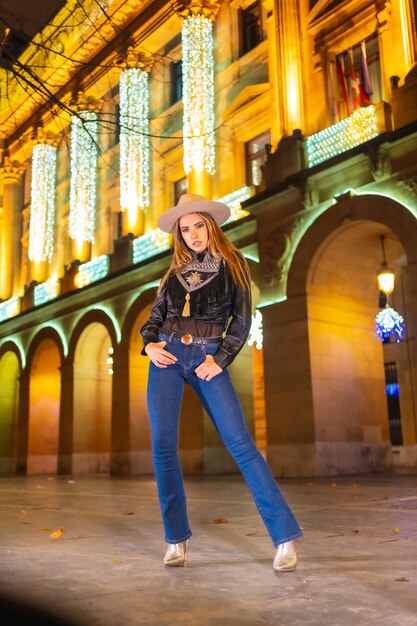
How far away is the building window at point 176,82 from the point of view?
85.2ft

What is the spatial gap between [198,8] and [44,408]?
57.1 ft

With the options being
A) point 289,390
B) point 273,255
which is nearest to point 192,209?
point 289,390

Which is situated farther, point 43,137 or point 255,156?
point 43,137

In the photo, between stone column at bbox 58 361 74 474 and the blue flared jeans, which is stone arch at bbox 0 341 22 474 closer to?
stone column at bbox 58 361 74 474

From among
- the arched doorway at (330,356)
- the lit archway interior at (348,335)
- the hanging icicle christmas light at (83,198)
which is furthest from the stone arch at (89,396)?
the lit archway interior at (348,335)

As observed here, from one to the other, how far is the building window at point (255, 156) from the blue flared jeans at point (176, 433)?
1844cm

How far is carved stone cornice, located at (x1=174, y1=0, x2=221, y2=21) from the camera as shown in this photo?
2286 cm

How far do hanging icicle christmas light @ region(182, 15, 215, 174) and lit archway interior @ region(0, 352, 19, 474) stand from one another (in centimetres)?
1535

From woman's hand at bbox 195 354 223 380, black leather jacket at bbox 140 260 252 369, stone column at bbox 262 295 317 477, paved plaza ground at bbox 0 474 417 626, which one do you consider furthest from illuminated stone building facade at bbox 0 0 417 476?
woman's hand at bbox 195 354 223 380

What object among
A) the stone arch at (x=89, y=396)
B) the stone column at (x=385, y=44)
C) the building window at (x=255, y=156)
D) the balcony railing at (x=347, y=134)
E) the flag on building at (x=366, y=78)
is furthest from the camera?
the stone arch at (x=89, y=396)

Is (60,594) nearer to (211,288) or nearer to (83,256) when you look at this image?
(211,288)

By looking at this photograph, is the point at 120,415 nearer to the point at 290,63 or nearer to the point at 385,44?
the point at 290,63

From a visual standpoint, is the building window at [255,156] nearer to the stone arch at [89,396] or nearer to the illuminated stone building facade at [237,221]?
the illuminated stone building facade at [237,221]

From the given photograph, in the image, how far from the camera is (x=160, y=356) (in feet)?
13.5
